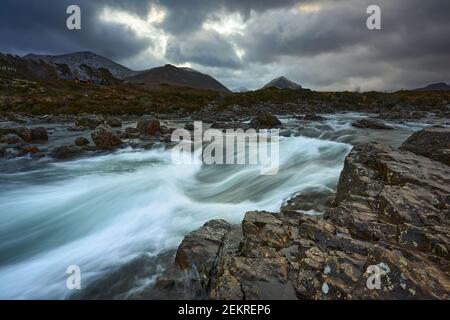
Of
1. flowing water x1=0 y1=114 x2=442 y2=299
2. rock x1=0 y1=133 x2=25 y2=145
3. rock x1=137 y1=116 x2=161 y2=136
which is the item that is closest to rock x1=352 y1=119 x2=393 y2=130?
flowing water x1=0 y1=114 x2=442 y2=299

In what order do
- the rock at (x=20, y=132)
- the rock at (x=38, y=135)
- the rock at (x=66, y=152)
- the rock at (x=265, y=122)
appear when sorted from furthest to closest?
the rock at (x=265, y=122), the rock at (x=38, y=135), the rock at (x=20, y=132), the rock at (x=66, y=152)

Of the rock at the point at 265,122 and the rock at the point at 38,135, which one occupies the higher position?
the rock at the point at 265,122

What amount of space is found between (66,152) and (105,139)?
2145 mm

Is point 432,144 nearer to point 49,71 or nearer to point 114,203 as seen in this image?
point 114,203

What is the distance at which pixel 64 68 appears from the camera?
362 feet

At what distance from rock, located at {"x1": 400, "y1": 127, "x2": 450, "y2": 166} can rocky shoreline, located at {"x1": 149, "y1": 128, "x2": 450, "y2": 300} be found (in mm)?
1139

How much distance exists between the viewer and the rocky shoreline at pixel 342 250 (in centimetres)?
338

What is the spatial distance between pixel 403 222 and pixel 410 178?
4.57ft

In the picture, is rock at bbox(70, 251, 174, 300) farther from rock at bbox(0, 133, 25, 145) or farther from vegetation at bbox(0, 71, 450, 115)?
vegetation at bbox(0, 71, 450, 115)

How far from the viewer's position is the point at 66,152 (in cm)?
1442

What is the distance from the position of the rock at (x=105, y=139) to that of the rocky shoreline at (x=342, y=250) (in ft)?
39.5

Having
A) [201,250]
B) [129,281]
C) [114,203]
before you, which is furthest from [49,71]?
[201,250]

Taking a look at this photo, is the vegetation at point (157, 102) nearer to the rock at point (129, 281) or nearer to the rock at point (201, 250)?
the rock at point (129, 281)

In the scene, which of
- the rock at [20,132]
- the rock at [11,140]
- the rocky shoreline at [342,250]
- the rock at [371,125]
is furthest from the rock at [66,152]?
the rock at [371,125]
